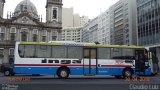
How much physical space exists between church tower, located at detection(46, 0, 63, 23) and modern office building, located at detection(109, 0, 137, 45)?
26.8m

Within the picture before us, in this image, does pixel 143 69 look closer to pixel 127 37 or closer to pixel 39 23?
pixel 39 23

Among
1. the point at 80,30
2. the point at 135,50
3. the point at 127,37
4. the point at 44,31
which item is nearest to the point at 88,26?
the point at 80,30

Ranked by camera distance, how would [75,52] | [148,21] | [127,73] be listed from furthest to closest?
[148,21] → [127,73] → [75,52]

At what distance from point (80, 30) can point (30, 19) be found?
324 feet

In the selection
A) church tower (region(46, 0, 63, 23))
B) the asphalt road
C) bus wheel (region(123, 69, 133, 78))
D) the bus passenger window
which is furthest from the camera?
church tower (region(46, 0, 63, 23))

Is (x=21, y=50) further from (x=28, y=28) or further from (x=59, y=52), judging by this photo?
(x=28, y=28)

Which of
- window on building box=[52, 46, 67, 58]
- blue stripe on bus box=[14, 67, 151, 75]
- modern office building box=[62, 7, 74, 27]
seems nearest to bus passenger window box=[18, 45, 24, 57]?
blue stripe on bus box=[14, 67, 151, 75]

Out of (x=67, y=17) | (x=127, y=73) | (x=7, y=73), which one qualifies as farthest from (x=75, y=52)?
(x=67, y=17)

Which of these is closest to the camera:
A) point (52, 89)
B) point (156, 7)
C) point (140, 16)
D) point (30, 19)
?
point (52, 89)

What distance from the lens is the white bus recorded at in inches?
824

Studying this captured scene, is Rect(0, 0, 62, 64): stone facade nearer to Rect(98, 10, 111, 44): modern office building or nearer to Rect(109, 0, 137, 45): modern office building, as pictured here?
Rect(109, 0, 137, 45): modern office building

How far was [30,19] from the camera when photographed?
79812 millimetres

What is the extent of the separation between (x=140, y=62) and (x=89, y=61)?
5.18 metres

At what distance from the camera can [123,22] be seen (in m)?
97.1
